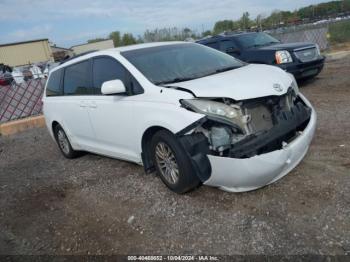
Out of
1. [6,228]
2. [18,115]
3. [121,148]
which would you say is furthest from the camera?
[18,115]

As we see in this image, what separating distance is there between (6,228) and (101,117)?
5.78 feet

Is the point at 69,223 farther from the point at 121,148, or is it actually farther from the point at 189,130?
the point at 189,130

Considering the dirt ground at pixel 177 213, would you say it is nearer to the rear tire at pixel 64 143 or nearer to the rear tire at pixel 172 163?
the rear tire at pixel 172 163

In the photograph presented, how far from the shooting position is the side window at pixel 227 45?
10.3m

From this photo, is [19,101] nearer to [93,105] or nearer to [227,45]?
[227,45]

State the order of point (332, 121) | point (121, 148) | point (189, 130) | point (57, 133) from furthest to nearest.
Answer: point (57, 133) → point (332, 121) → point (121, 148) → point (189, 130)

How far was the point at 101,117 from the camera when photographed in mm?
4887

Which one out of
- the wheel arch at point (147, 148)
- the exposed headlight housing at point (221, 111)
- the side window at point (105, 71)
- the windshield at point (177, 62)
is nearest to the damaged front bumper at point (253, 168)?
the exposed headlight housing at point (221, 111)

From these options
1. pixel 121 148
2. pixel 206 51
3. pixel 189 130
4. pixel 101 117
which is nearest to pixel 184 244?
pixel 189 130

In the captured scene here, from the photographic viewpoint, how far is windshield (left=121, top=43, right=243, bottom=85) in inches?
168

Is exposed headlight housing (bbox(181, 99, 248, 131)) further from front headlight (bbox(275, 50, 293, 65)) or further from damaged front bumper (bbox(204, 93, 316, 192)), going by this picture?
front headlight (bbox(275, 50, 293, 65))

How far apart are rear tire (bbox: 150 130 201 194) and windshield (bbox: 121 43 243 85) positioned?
2.30ft

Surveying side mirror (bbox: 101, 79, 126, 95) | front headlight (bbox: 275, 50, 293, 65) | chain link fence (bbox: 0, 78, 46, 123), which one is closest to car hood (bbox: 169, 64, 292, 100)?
side mirror (bbox: 101, 79, 126, 95)

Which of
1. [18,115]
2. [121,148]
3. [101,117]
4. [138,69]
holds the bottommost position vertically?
[18,115]
